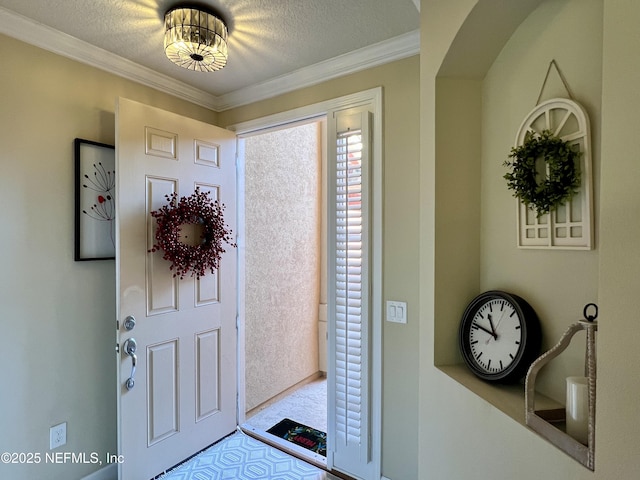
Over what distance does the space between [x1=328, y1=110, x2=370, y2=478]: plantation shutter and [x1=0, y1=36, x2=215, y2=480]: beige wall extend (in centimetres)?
132

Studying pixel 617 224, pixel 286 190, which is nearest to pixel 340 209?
pixel 286 190

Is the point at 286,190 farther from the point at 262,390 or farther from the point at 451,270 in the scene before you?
the point at 451,270

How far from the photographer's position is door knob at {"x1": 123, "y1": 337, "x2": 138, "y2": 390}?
69.9 inches

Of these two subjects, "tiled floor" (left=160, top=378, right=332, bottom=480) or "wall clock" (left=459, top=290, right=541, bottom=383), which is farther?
"tiled floor" (left=160, top=378, right=332, bottom=480)

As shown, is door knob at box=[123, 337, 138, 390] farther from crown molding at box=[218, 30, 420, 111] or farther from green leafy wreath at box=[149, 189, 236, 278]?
crown molding at box=[218, 30, 420, 111]

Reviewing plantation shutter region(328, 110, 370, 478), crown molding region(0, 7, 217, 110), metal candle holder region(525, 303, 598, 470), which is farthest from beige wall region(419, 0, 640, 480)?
crown molding region(0, 7, 217, 110)

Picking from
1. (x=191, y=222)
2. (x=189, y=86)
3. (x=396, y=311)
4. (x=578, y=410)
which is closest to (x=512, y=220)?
(x=578, y=410)

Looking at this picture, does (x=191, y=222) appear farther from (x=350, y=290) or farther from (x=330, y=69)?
(x=330, y=69)

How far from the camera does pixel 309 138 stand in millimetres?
3443

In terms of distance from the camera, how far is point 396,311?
180cm

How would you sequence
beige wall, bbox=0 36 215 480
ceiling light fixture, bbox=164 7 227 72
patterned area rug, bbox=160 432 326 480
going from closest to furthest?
ceiling light fixture, bbox=164 7 227 72, beige wall, bbox=0 36 215 480, patterned area rug, bbox=160 432 326 480

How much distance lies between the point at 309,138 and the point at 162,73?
1614 mm

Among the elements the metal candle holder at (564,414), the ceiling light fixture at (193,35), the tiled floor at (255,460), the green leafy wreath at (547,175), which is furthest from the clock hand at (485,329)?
the ceiling light fixture at (193,35)

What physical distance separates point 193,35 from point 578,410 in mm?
1870
